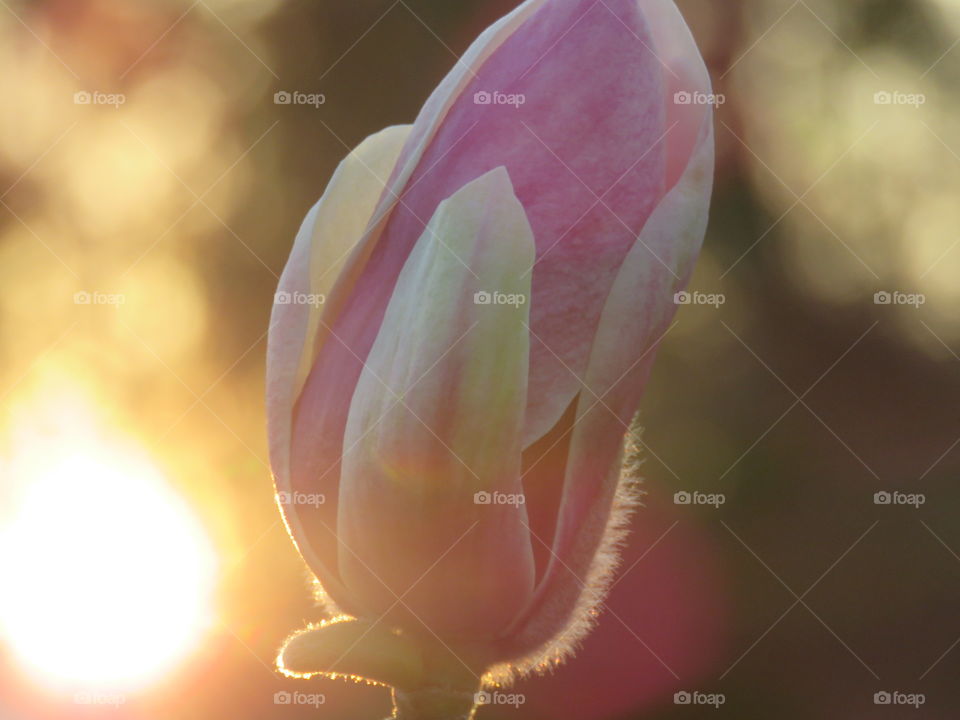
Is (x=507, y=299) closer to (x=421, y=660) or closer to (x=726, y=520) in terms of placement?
(x=421, y=660)

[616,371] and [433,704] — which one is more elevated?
[616,371]

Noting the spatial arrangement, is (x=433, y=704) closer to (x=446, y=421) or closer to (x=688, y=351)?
(x=446, y=421)

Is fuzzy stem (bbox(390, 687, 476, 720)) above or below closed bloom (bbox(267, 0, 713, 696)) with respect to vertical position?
below

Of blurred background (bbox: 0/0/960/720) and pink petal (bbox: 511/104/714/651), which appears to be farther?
blurred background (bbox: 0/0/960/720)

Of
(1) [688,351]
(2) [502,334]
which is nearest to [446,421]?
(2) [502,334]

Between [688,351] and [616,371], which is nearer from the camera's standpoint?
[616,371]
